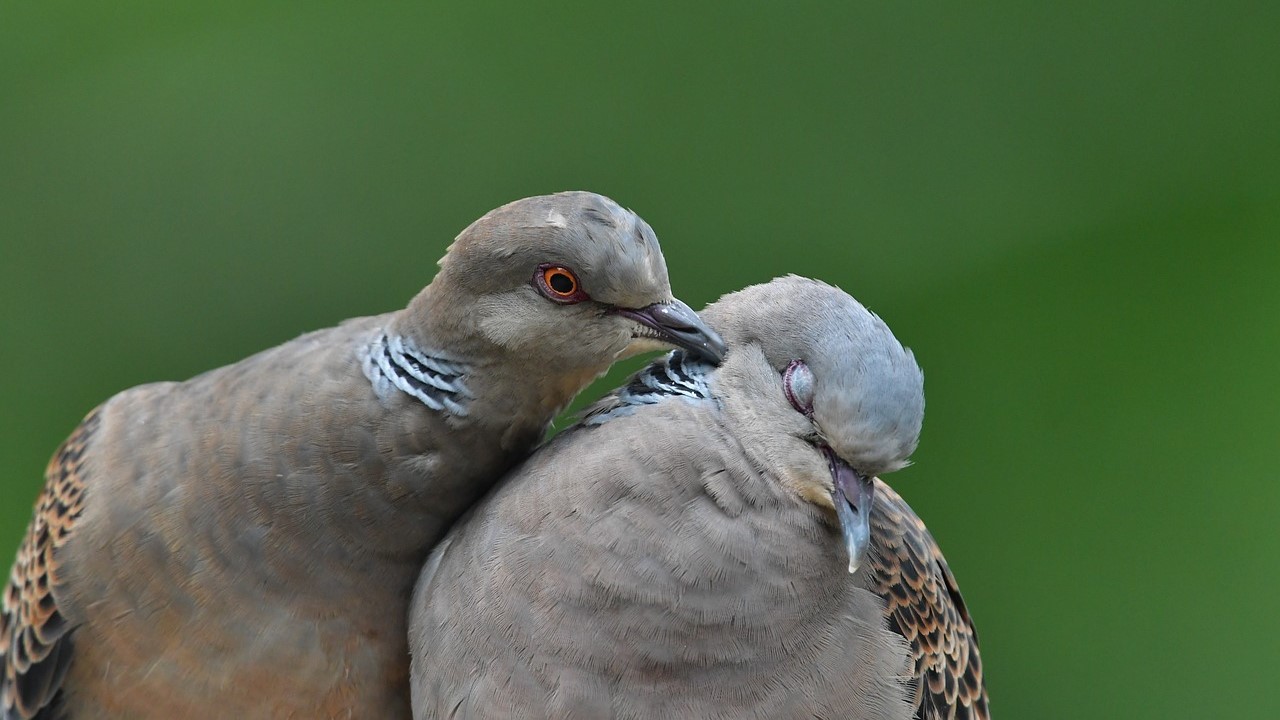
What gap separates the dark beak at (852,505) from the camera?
146 centimetres

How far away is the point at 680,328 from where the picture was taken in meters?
1.61

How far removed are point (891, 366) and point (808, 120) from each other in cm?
207

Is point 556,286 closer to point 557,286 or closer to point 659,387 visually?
point 557,286

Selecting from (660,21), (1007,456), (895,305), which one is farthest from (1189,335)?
(660,21)

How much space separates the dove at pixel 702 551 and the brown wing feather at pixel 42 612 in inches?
25.6

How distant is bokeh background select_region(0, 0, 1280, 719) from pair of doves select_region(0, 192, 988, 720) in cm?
158

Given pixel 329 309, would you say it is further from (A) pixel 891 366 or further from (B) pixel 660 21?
(A) pixel 891 366

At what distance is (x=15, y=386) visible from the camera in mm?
3617

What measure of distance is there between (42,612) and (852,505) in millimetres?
1225

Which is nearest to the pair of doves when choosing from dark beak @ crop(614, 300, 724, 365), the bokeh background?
dark beak @ crop(614, 300, 724, 365)

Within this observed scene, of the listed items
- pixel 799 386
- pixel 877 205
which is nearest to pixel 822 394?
pixel 799 386

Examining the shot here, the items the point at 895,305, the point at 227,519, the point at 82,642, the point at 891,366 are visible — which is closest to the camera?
the point at 891,366

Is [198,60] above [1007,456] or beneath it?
above

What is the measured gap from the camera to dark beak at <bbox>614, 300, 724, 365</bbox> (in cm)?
162
